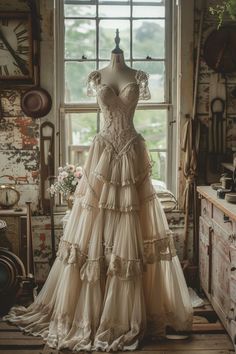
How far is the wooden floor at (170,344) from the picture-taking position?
3498 millimetres

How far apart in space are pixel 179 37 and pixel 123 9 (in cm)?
56

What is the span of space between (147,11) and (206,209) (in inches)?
Answer: 71.8

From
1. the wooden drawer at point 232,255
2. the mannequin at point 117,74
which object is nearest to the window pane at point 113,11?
the mannequin at point 117,74

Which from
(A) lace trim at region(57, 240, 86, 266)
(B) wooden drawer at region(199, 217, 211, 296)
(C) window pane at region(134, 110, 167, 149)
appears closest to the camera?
(A) lace trim at region(57, 240, 86, 266)

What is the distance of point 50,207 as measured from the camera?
4629 mm

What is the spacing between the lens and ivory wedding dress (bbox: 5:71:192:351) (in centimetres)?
357

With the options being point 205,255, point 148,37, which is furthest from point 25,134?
point 205,255

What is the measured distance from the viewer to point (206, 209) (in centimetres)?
423

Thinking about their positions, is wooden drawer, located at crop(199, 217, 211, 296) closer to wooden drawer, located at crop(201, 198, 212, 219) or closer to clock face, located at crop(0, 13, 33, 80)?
wooden drawer, located at crop(201, 198, 212, 219)

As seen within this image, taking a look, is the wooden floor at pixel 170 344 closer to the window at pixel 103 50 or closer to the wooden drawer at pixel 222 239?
the wooden drawer at pixel 222 239

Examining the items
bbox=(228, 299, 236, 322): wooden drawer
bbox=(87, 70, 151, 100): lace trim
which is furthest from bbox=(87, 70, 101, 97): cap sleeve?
bbox=(228, 299, 236, 322): wooden drawer

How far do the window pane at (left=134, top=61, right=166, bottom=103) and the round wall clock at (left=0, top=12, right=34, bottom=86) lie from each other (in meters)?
0.95

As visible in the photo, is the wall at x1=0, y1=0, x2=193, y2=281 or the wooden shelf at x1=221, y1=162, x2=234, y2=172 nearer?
A: the wooden shelf at x1=221, y1=162, x2=234, y2=172

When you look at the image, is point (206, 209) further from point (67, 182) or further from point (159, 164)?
point (67, 182)
